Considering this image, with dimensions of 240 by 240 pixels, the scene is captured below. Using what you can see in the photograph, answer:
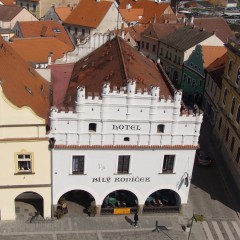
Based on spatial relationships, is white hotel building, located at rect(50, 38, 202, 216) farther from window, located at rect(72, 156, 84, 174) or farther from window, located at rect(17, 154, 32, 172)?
window, located at rect(17, 154, 32, 172)

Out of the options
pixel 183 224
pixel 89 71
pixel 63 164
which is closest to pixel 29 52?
pixel 89 71

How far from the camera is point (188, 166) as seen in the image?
146 feet

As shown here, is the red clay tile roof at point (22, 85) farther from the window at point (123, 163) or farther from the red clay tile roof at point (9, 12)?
the red clay tile roof at point (9, 12)

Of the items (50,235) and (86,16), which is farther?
(86,16)

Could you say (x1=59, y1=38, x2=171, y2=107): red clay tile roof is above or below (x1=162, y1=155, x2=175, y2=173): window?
above

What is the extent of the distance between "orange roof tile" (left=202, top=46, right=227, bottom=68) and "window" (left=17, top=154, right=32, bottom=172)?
43.9 meters

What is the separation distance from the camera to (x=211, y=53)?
3059 inches

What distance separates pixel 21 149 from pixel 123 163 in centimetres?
1013

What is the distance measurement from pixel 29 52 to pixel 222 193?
4196cm

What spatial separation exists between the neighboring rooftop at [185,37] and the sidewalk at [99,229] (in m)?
44.3

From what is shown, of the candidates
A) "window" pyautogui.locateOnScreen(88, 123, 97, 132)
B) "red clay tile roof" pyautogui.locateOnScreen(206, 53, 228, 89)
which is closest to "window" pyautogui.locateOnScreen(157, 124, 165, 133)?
"window" pyautogui.locateOnScreen(88, 123, 97, 132)

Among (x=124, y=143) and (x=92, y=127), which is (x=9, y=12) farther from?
(x=124, y=143)

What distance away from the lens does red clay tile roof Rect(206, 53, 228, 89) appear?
69.8m

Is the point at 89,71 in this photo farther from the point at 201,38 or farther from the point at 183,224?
the point at 201,38
